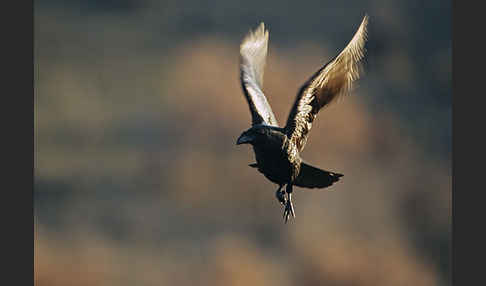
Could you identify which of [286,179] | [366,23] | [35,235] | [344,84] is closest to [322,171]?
[286,179]

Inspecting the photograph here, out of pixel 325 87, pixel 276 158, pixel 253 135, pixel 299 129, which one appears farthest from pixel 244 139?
pixel 325 87

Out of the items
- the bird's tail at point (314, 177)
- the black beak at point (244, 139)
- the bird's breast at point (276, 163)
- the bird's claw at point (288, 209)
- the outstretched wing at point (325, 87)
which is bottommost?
the bird's claw at point (288, 209)

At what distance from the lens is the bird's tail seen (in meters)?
6.18

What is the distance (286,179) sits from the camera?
20.0 ft

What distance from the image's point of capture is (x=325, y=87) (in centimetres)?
621

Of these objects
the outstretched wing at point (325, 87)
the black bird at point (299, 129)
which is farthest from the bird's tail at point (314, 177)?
the outstretched wing at point (325, 87)

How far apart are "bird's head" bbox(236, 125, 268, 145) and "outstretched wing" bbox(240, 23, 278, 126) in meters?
0.47

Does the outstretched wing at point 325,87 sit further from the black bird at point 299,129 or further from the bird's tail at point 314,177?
the bird's tail at point 314,177

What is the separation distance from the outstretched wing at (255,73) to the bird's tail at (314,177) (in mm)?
539

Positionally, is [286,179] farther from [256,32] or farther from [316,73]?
[256,32]

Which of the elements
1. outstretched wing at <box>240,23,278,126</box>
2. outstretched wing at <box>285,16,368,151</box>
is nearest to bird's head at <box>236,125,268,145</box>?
outstretched wing at <box>285,16,368,151</box>

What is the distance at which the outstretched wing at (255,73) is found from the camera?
6.46 m

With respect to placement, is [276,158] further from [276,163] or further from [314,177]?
[314,177]

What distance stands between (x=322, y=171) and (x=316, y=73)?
0.79 metres
